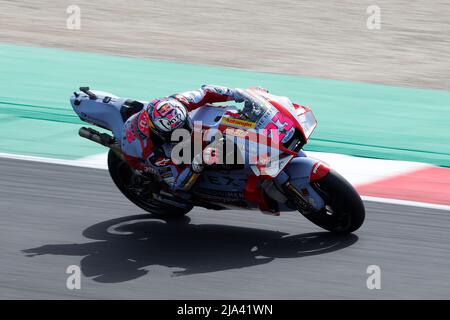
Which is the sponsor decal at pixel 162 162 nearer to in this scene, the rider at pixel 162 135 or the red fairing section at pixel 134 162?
the rider at pixel 162 135

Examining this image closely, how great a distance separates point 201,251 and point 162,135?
3.13ft

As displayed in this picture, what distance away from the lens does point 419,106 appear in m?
12.5

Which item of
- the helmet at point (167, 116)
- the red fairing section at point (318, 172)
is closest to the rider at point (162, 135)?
the helmet at point (167, 116)

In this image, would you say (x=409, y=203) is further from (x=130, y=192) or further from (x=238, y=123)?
(x=130, y=192)

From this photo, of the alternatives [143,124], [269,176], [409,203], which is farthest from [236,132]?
[409,203]

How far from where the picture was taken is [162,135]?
7867 mm

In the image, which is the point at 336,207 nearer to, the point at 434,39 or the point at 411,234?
the point at 411,234

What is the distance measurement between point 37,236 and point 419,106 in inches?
230

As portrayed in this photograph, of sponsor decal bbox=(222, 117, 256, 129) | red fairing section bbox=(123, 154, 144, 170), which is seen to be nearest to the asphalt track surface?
red fairing section bbox=(123, 154, 144, 170)

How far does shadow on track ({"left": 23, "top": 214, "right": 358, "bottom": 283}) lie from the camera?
25.2 feet

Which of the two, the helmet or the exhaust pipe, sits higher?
the helmet

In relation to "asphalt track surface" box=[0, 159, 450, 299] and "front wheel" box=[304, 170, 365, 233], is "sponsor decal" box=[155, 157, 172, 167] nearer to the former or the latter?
"asphalt track surface" box=[0, 159, 450, 299]

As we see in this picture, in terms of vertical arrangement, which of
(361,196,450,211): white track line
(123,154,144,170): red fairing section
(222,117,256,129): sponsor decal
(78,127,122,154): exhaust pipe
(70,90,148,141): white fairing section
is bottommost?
(361,196,450,211): white track line
